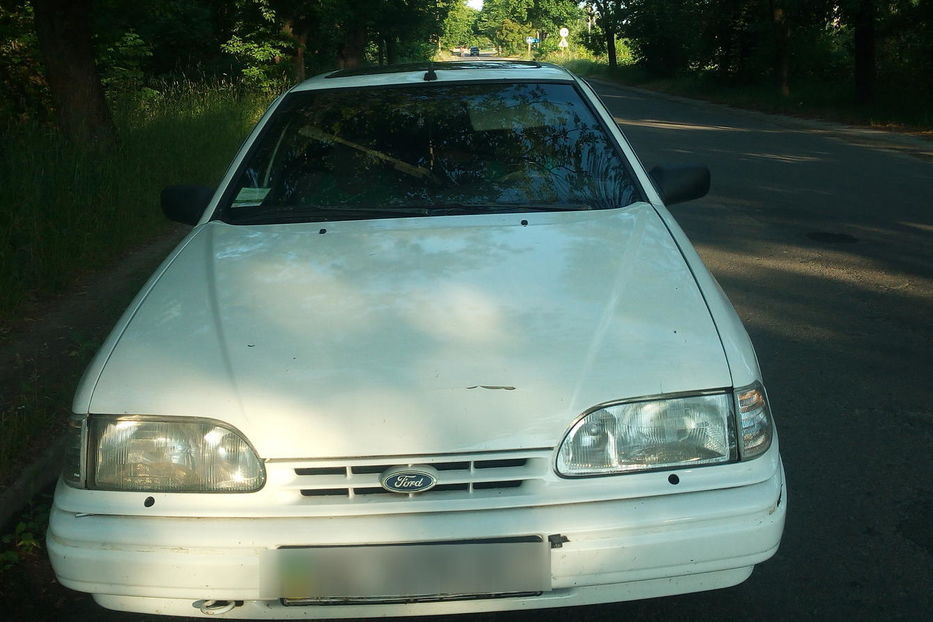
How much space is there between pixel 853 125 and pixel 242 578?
70.7 ft

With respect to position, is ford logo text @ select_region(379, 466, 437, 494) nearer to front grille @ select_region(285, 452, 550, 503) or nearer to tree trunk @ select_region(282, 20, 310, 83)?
front grille @ select_region(285, 452, 550, 503)

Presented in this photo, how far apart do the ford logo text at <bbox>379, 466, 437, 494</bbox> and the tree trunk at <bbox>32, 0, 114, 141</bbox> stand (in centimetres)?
866

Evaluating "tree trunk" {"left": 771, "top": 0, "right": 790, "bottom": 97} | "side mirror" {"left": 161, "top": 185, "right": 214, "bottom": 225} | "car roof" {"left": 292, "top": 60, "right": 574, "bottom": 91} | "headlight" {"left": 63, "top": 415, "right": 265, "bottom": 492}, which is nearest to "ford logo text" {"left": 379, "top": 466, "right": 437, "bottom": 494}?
"headlight" {"left": 63, "top": 415, "right": 265, "bottom": 492}

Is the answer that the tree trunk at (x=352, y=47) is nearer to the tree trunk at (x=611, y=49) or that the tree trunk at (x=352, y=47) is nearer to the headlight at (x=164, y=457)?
the headlight at (x=164, y=457)

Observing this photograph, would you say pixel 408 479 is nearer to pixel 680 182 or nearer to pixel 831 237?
pixel 680 182

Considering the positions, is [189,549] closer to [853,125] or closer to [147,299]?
[147,299]

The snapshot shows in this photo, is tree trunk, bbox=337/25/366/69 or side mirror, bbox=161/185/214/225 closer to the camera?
side mirror, bbox=161/185/214/225

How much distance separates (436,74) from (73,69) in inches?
282

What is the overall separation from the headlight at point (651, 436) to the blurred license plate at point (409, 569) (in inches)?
9.5

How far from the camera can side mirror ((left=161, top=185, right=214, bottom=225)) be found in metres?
3.63

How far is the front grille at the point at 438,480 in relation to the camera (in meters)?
2.10

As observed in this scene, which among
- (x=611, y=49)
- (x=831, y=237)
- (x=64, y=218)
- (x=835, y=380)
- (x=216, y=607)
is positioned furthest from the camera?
(x=611, y=49)

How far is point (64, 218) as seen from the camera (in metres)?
7.13

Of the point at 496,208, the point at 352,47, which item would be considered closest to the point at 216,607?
the point at 496,208
